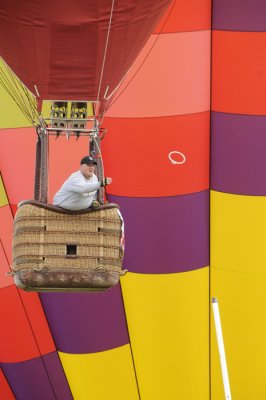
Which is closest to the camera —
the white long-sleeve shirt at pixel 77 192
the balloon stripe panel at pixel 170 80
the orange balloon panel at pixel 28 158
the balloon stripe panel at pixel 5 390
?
the white long-sleeve shirt at pixel 77 192

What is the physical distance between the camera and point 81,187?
614 cm

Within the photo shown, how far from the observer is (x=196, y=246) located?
828 centimetres

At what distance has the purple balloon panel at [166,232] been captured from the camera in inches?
321

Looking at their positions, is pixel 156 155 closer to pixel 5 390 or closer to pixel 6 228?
pixel 6 228

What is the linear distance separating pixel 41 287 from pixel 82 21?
1339 millimetres

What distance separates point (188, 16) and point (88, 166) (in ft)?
6.46

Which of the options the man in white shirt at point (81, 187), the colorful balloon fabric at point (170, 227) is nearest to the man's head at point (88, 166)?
the man in white shirt at point (81, 187)

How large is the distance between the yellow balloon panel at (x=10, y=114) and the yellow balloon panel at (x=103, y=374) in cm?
167

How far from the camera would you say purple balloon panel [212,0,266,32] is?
775cm

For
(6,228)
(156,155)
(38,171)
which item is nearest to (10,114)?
(6,228)

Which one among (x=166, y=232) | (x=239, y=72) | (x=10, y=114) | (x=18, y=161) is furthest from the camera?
(x=166, y=232)

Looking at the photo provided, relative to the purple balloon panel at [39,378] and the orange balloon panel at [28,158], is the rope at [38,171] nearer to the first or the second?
the orange balloon panel at [28,158]

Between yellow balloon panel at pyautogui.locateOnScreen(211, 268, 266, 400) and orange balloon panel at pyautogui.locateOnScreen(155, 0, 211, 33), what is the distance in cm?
163

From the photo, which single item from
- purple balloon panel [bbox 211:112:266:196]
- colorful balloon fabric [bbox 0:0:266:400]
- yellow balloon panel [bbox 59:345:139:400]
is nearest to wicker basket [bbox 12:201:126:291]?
colorful balloon fabric [bbox 0:0:266:400]
